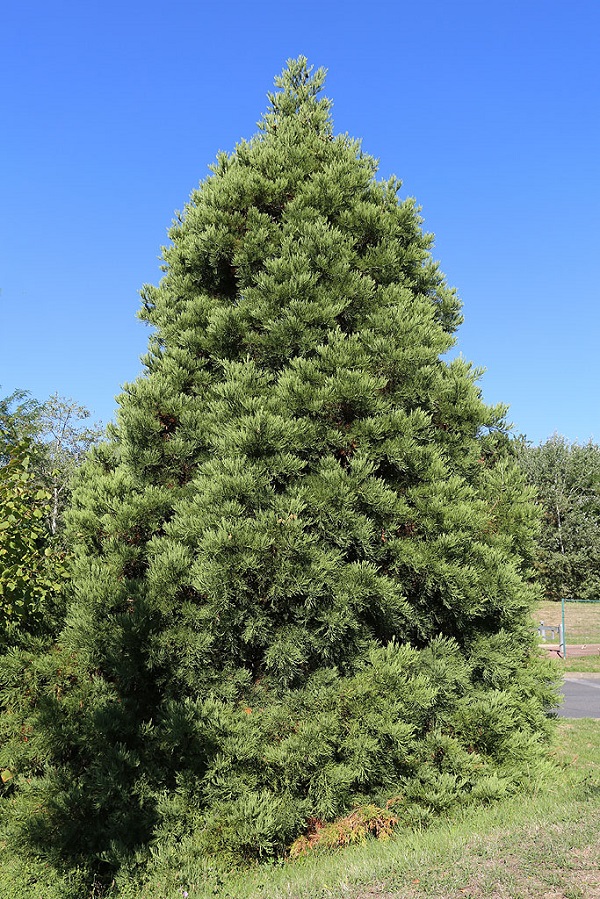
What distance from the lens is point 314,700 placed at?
507 centimetres

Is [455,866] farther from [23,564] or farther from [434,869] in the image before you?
[23,564]

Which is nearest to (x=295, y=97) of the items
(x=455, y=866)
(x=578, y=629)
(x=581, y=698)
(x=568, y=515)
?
(x=455, y=866)

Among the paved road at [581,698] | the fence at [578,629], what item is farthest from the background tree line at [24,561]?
the fence at [578,629]

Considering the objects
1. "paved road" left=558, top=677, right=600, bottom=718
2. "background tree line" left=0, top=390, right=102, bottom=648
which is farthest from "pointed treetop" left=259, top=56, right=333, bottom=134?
"paved road" left=558, top=677, right=600, bottom=718

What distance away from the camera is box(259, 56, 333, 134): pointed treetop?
716cm

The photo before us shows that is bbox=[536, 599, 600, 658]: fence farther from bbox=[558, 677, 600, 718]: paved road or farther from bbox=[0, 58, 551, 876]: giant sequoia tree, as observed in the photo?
bbox=[0, 58, 551, 876]: giant sequoia tree

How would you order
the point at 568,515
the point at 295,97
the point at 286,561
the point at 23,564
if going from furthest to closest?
the point at 568,515 → the point at 295,97 → the point at 23,564 → the point at 286,561

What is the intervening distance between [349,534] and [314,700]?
53.3 inches

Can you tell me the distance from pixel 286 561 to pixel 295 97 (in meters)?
5.35

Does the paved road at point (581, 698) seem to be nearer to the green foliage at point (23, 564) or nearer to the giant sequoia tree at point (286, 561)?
the giant sequoia tree at point (286, 561)

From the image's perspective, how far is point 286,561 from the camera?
5129 millimetres

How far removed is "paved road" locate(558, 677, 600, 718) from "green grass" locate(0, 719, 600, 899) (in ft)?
25.4

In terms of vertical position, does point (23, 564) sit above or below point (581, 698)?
above

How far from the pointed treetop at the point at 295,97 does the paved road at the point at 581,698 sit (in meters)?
10.6
